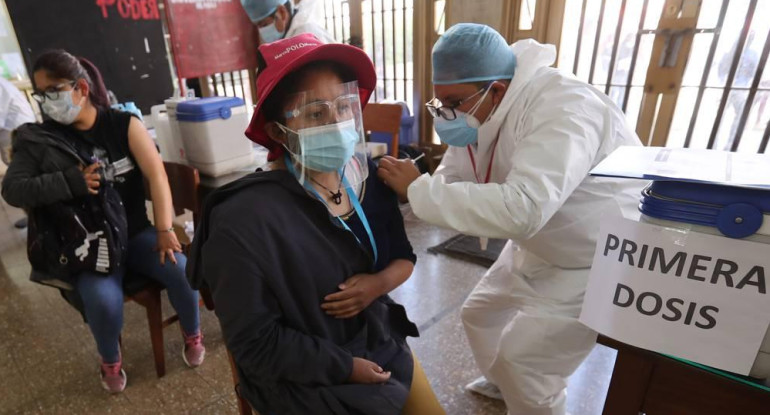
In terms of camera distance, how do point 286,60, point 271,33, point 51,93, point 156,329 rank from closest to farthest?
point 286,60 < point 51,93 < point 156,329 < point 271,33

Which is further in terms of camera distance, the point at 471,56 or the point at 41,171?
the point at 41,171

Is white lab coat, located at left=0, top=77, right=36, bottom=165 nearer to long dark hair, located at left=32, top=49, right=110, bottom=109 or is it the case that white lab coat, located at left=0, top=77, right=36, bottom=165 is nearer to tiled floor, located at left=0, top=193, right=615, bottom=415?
tiled floor, located at left=0, top=193, right=615, bottom=415

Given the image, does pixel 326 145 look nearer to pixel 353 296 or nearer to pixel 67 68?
pixel 353 296

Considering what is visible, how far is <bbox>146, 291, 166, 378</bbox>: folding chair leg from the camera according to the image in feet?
5.55

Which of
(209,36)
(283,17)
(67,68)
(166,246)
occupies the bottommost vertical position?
(166,246)

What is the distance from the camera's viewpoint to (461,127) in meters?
1.27

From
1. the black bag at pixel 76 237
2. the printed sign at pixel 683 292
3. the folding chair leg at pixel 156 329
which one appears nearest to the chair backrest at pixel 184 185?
the black bag at pixel 76 237

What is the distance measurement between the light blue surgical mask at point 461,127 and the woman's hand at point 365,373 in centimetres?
71

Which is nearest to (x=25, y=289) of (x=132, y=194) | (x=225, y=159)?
(x=132, y=194)

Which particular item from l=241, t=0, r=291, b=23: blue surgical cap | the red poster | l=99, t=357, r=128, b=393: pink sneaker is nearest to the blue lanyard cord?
l=99, t=357, r=128, b=393: pink sneaker

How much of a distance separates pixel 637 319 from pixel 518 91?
2.43 feet

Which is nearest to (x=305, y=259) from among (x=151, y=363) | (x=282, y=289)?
(x=282, y=289)

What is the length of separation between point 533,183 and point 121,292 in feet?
5.05

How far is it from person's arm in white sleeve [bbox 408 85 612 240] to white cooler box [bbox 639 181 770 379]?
347mm
